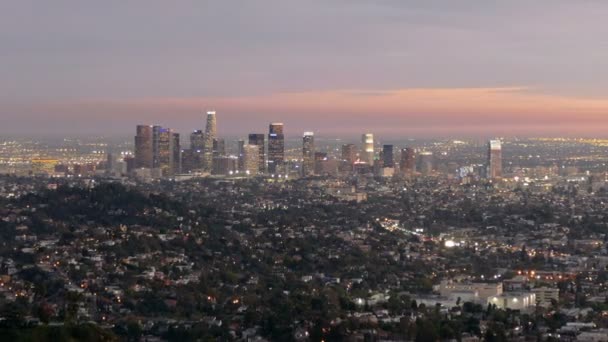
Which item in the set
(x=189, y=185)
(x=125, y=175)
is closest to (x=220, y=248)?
(x=189, y=185)

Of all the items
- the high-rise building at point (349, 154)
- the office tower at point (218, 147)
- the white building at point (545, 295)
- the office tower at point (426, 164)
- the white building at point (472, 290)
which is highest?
the office tower at point (218, 147)

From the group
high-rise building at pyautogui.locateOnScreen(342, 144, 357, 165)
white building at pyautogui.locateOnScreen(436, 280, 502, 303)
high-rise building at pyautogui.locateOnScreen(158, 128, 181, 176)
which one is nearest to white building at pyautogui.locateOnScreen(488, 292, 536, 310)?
white building at pyautogui.locateOnScreen(436, 280, 502, 303)

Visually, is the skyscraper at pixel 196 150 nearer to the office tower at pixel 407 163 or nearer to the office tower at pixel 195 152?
the office tower at pixel 195 152

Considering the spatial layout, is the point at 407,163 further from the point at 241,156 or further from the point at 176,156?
the point at 176,156

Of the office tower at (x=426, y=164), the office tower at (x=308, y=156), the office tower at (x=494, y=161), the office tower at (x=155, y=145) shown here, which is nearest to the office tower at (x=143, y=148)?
the office tower at (x=155, y=145)

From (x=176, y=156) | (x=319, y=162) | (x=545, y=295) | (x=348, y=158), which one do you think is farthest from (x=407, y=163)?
(x=545, y=295)

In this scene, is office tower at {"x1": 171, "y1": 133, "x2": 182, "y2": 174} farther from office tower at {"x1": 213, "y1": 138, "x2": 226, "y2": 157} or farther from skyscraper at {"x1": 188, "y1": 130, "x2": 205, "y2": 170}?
office tower at {"x1": 213, "y1": 138, "x2": 226, "y2": 157}
